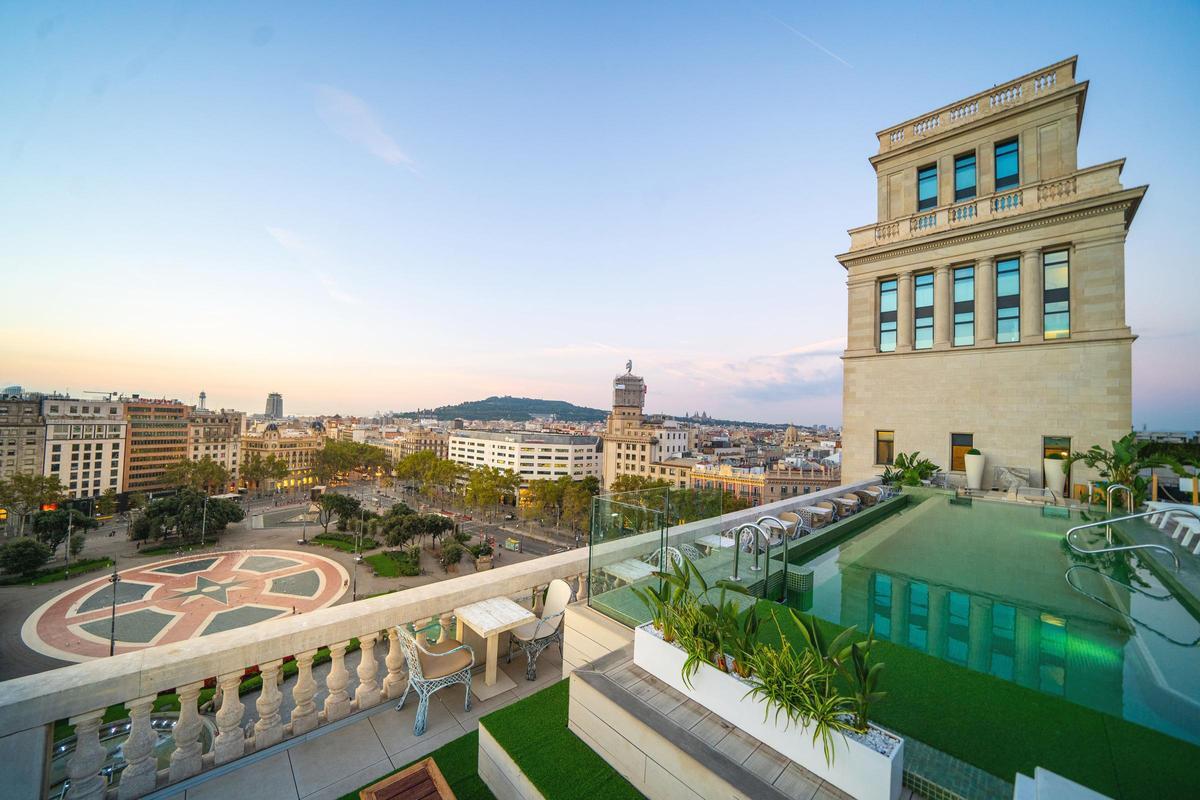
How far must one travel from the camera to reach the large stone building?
42.3 feet

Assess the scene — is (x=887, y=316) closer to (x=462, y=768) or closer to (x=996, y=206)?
(x=996, y=206)

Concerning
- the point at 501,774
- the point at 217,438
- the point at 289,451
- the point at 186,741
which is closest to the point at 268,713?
the point at 186,741

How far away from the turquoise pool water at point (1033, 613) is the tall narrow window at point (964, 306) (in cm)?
1050

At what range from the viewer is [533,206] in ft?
82.7

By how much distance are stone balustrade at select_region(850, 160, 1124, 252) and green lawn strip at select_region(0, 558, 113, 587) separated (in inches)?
1987

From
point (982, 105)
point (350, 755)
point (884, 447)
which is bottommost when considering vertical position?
point (350, 755)

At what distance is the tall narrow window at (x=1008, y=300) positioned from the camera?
14.3 m

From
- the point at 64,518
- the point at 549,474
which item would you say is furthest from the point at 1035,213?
the point at 549,474

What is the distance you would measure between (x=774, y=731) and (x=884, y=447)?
17.5 meters

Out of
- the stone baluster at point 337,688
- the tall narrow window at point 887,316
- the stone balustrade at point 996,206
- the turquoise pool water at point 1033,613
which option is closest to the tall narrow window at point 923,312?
the tall narrow window at point 887,316

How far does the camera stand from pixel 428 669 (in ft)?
11.1

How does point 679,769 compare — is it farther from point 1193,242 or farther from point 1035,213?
point 1193,242

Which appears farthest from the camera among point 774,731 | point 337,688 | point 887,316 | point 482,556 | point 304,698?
point 482,556

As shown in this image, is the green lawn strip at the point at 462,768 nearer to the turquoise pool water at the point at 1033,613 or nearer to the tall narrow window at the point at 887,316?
the turquoise pool water at the point at 1033,613
